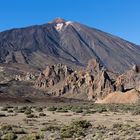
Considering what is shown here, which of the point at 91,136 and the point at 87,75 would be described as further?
the point at 87,75

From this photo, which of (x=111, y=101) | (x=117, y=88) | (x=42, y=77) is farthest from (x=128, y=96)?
(x=42, y=77)

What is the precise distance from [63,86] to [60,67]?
82.4ft

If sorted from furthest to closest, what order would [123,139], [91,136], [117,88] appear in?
[117,88]
[91,136]
[123,139]

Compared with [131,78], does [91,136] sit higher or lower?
lower

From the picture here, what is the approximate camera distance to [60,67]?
519 feet

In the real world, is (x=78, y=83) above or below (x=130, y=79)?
below

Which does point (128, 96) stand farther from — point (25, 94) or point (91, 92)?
point (25, 94)

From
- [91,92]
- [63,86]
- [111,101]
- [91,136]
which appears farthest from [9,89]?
[91,136]

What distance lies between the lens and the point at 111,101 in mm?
89188

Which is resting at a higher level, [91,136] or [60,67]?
[60,67]

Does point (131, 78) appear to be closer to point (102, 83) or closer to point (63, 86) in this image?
point (102, 83)

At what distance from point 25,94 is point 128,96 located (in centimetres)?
4985

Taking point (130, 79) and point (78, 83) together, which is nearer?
point (130, 79)

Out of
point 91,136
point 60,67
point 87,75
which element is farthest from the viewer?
point 60,67
